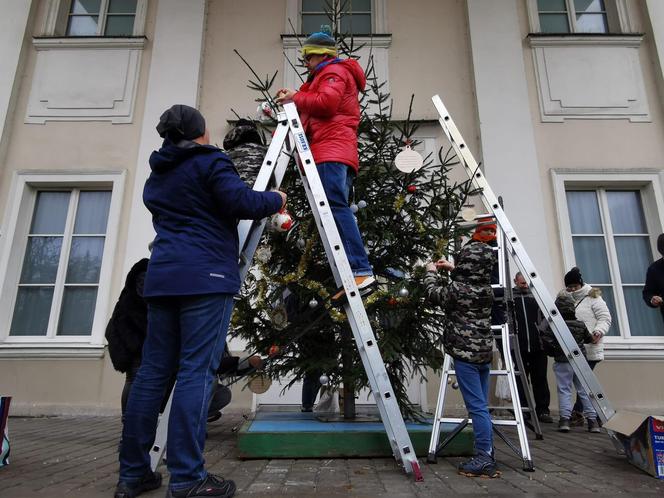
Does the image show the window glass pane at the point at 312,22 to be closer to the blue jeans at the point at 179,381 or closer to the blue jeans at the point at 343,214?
the blue jeans at the point at 343,214

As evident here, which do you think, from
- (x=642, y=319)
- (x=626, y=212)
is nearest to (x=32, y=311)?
(x=642, y=319)

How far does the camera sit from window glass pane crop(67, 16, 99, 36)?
6.97 metres

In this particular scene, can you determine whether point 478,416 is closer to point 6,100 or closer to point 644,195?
point 644,195

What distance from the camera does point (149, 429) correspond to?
203cm

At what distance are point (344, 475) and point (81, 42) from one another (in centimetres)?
708

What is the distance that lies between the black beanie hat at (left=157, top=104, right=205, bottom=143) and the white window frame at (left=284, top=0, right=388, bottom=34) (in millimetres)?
5326

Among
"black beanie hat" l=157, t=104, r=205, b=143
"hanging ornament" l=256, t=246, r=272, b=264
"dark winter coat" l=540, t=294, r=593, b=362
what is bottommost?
"dark winter coat" l=540, t=294, r=593, b=362

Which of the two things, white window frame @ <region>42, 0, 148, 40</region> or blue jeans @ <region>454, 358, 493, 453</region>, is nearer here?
blue jeans @ <region>454, 358, 493, 453</region>

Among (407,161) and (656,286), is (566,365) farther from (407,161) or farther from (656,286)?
(407,161)

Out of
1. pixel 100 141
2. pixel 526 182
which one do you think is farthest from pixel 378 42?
pixel 100 141

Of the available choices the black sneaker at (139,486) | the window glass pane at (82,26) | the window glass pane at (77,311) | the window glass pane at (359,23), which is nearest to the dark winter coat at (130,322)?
the black sneaker at (139,486)

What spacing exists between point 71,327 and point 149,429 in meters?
4.67

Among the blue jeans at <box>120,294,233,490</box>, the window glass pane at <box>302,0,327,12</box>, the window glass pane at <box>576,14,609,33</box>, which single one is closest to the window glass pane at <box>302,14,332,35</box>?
the window glass pane at <box>302,0,327,12</box>

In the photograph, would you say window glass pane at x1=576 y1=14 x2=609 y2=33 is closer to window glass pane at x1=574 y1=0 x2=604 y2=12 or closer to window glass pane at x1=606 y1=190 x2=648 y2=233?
window glass pane at x1=574 y1=0 x2=604 y2=12
